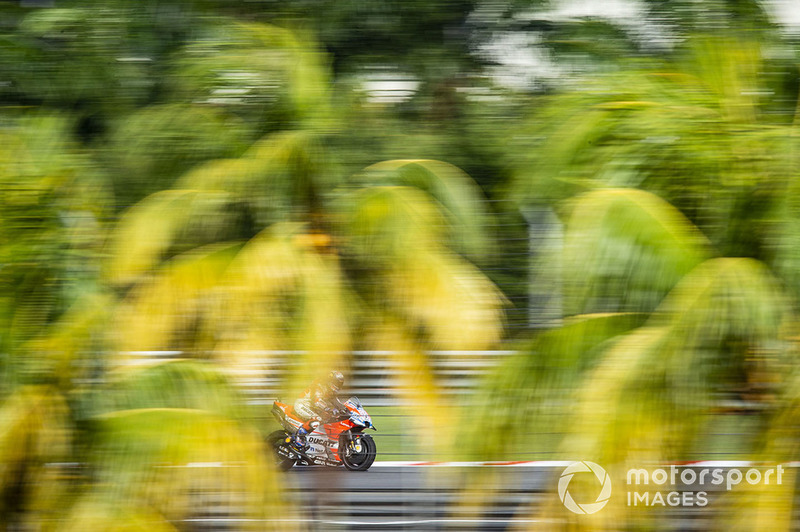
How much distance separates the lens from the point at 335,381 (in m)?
2.11

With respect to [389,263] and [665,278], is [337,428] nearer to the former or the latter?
[389,263]

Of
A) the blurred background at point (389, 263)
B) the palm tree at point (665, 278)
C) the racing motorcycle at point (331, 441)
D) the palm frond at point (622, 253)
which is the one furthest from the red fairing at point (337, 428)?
the palm frond at point (622, 253)

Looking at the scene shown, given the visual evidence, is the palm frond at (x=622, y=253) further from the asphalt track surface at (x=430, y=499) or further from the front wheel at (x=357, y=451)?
the front wheel at (x=357, y=451)

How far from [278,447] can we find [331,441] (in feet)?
0.54

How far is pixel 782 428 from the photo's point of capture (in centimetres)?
183

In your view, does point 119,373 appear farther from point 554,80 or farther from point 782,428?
point 782,428

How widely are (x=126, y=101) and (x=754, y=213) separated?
1970 mm

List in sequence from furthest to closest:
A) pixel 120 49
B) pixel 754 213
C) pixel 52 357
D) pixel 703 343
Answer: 1. pixel 120 49
2. pixel 52 357
3. pixel 754 213
4. pixel 703 343

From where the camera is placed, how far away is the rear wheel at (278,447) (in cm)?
209

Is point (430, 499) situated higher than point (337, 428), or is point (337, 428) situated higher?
point (337, 428)

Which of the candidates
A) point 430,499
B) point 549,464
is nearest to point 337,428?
point 430,499

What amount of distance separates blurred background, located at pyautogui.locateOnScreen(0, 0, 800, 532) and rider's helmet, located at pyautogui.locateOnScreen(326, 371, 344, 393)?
0.04 m

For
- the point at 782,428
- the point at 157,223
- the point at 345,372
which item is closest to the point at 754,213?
the point at 782,428

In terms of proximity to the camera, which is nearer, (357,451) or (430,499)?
(430,499)
